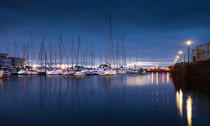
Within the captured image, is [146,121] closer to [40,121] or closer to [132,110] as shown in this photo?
[132,110]

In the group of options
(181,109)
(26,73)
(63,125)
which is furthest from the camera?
(26,73)

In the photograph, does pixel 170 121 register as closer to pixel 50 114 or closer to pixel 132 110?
pixel 132 110

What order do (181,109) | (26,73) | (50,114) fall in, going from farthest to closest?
(26,73)
(181,109)
(50,114)

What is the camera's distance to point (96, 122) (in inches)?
298

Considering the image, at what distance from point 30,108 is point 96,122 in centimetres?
491

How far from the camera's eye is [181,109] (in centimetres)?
969

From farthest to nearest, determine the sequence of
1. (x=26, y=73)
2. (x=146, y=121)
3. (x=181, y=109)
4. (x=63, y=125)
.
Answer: (x=26, y=73)
(x=181, y=109)
(x=146, y=121)
(x=63, y=125)

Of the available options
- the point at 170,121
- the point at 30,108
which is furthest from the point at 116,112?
the point at 30,108

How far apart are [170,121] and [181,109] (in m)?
2.56

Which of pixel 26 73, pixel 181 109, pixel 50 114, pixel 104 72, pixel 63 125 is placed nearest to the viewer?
pixel 63 125

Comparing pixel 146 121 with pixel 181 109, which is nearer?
pixel 146 121

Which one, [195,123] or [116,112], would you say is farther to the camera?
[116,112]

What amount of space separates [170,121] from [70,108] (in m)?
5.75

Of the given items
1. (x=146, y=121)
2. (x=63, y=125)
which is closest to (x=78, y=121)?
(x=63, y=125)
